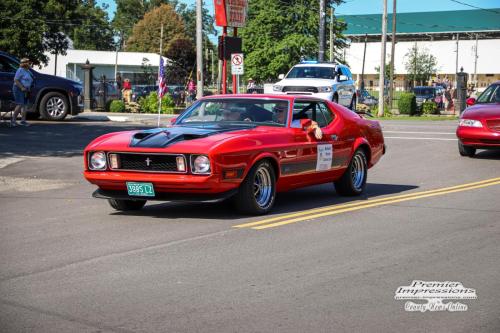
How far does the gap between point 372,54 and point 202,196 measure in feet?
383

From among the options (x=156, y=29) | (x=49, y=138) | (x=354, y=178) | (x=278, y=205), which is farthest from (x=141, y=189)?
(x=156, y=29)

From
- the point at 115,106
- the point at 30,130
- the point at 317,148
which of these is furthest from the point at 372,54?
the point at 317,148

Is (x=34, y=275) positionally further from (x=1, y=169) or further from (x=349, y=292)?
(x=1, y=169)

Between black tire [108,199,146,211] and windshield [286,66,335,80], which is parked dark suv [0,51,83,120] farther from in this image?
black tire [108,199,146,211]

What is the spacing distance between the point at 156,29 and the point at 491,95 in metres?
105

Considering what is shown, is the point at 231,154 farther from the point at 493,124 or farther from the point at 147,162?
the point at 493,124

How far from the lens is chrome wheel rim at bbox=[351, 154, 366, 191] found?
11602mm

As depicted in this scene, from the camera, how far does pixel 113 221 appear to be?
9.20 meters

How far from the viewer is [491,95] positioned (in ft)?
61.0

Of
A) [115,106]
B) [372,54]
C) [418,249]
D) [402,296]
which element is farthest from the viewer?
[372,54]

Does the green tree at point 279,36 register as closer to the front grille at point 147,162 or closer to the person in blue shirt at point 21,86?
the person in blue shirt at point 21,86

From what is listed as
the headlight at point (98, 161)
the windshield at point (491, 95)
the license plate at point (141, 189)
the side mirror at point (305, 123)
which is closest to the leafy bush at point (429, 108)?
the windshield at point (491, 95)

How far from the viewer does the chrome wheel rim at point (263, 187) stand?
9.56 metres

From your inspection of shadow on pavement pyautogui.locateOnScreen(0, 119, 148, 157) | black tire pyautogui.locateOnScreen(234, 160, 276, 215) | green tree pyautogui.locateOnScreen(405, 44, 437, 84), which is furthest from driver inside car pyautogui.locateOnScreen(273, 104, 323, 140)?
green tree pyautogui.locateOnScreen(405, 44, 437, 84)
